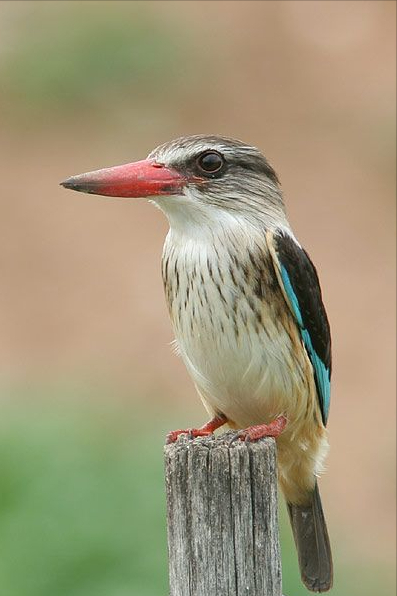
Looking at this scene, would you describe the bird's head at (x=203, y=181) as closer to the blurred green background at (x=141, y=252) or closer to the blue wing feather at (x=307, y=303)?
the blue wing feather at (x=307, y=303)

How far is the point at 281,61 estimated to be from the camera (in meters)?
13.4

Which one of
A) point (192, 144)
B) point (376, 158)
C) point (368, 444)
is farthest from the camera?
point (376, 158)

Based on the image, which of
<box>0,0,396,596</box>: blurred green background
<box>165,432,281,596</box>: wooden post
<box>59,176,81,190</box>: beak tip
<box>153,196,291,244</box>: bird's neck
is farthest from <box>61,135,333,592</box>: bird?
<box>0,0,396,596</box>: blurred green background

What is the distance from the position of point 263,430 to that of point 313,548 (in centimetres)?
90

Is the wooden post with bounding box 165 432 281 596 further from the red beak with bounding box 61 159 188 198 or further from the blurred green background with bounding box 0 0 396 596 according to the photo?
the blurred green background with bounding box 0 0 396 596

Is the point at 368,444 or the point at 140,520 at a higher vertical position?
the point at 368,444

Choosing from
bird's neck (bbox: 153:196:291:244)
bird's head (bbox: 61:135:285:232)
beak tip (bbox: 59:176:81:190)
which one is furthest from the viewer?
bird's neck (bbox: 153:196:291:244)

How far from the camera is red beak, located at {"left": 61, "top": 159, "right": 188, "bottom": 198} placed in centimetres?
420

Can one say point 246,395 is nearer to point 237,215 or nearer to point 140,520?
point 237,215

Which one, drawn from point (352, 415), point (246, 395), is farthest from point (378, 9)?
point (246, 395)

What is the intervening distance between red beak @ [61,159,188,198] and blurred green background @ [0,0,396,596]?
191cm

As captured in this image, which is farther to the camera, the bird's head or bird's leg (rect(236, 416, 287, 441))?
the bird's head

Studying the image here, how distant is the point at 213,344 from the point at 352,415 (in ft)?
14.8

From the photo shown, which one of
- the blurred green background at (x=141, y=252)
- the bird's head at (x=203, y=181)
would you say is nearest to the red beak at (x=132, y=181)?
the bird's head at (x=203, y=181)
